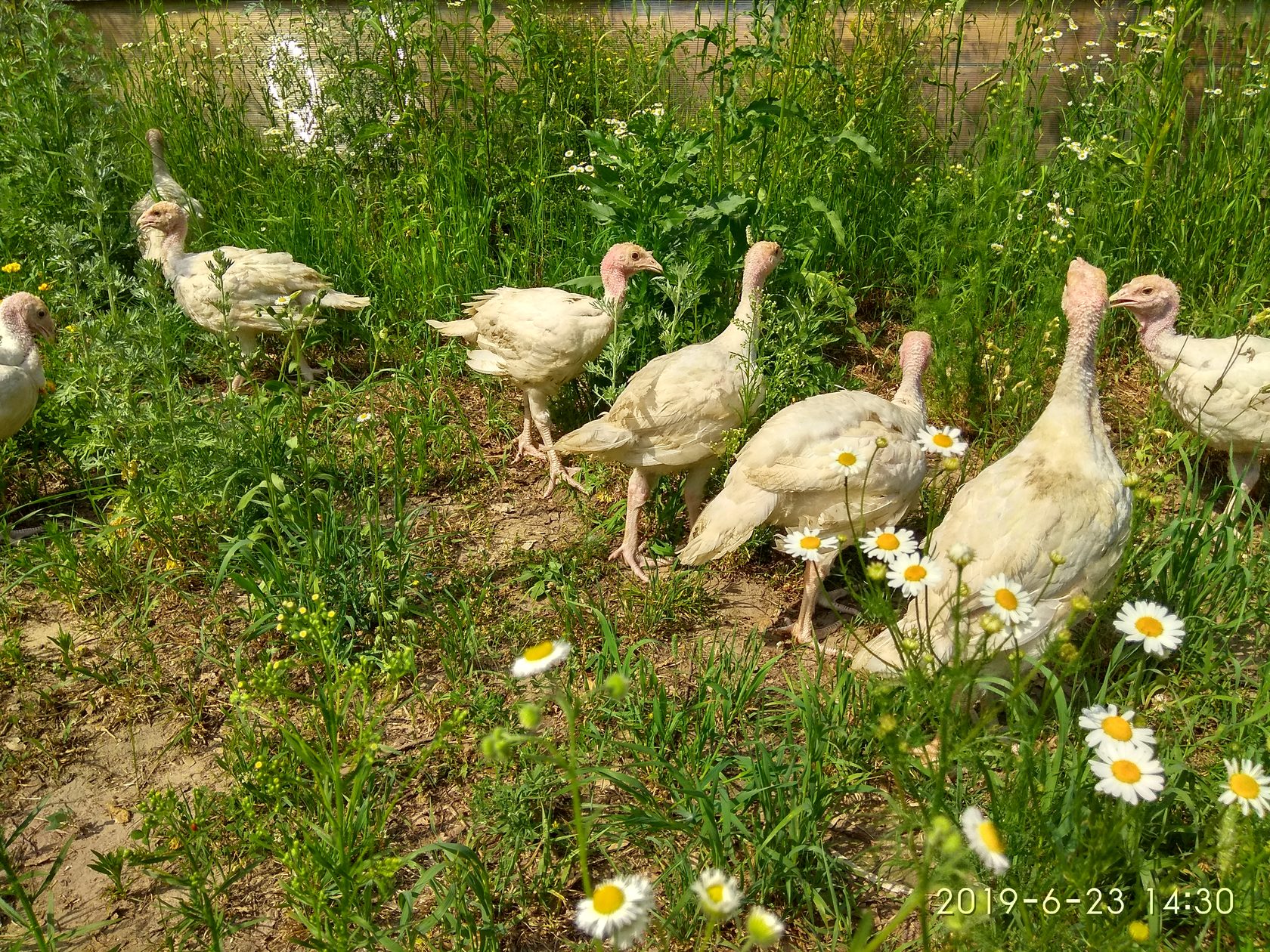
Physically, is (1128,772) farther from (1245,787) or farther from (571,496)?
(571,496)

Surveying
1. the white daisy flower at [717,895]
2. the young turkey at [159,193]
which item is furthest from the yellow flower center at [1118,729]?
the young turkey at [159,193]

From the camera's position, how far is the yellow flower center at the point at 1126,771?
172 cm

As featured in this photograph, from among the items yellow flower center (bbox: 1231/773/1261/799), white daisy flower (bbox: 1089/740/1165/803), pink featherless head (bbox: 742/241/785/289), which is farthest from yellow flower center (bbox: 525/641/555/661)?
pink featherless head (bbox: 742/241/785/289)

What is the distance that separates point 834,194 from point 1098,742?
3805 mm

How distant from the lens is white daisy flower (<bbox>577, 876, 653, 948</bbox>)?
1516 millimetres

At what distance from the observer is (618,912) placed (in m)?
1.52

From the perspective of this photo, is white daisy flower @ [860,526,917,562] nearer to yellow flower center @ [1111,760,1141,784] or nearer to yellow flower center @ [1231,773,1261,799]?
yellow flower center @ [1111,760,1141,784]

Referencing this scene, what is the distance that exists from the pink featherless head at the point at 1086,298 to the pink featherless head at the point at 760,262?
1.22 m

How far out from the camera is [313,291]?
494 centimetres

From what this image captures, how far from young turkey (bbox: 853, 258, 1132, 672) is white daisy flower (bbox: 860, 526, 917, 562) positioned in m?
0.35

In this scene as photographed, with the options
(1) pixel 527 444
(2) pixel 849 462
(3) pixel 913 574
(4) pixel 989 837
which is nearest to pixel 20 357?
(1) pixel 527 444

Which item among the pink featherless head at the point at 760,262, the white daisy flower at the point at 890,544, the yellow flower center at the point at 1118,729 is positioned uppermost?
the pink featherless head at the point at 760,262

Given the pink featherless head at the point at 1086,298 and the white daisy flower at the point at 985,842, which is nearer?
the white daisy flower at the point at 985,842

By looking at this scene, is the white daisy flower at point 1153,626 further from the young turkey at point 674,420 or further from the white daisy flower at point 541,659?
the young turkey at point 674,420
